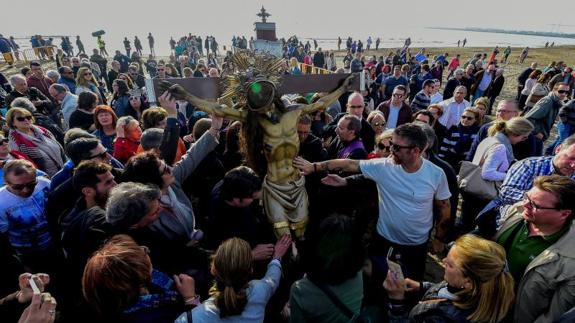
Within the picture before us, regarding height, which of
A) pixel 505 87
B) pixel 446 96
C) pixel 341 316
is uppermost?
pixel 341 316

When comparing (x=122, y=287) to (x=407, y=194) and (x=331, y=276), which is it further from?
(x=407, y=194)

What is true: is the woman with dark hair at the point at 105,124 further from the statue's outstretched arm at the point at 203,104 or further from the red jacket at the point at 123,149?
the statue's outstretched arm at the point at 203,104

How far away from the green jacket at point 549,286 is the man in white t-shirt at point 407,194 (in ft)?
2.65

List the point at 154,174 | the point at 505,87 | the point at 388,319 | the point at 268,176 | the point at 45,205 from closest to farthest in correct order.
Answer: the point at 388,319 → the point at 154,174 → the point at 45,205 → the point at 268,176 → the point at 505,87

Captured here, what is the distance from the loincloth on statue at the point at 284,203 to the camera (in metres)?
3.18

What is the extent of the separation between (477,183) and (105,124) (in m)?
5.07

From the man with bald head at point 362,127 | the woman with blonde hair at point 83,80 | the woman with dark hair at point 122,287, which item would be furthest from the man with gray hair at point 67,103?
the woman with dark hair at point 122,287

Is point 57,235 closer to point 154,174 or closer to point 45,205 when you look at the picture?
point 45,205

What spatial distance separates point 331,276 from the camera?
175cm

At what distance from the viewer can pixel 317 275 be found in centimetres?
179

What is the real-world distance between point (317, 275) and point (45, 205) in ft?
8.96

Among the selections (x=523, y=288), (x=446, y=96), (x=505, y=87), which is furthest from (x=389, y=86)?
(x=505, y=87)

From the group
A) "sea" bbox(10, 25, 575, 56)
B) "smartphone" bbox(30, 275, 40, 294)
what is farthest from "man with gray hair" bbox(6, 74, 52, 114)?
"sea" bbox(10, 25, 575, 56)

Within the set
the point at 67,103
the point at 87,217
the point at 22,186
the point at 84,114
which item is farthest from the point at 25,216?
the point at 67,103
